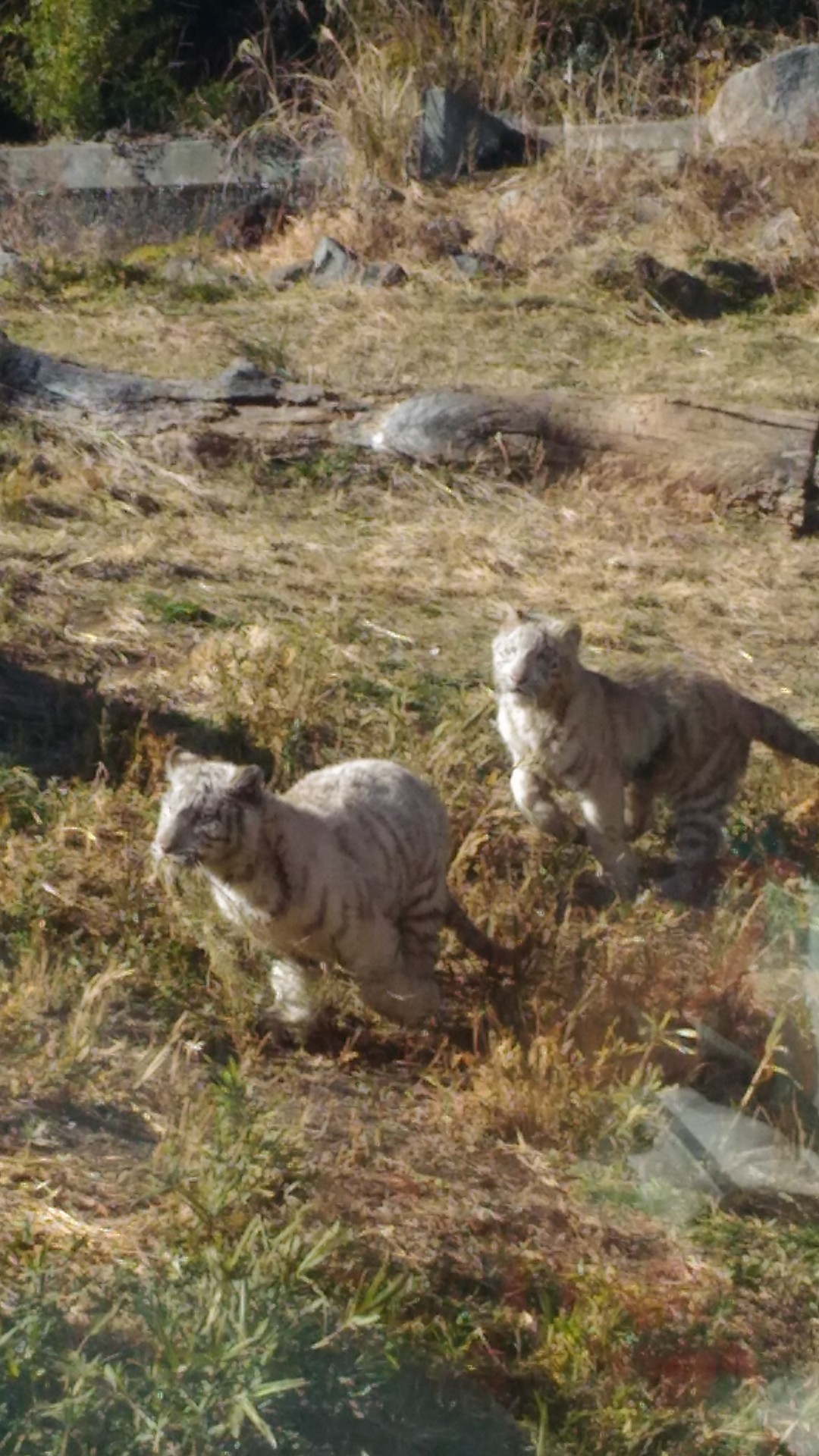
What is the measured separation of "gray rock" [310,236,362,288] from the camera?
1421cm

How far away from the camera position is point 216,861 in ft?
18.1

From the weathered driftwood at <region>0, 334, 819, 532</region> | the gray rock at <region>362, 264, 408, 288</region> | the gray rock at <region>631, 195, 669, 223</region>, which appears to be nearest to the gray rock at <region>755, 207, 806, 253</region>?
the gray rock at <region>631, 195, 669, 223</region>

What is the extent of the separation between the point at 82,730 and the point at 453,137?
32.9ft

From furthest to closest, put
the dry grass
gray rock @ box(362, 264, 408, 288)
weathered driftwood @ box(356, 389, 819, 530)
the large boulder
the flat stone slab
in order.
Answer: the flat stone slab < the large boulder < gray rock @ box(362, 264, 408, 288) < weathered driftwood @ box(356, 389, 819, 530) < the dry grass

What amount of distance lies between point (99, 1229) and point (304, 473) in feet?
22.1

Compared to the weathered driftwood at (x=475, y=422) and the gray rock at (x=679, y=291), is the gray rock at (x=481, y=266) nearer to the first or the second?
the gray rock at (x=679, y=291)

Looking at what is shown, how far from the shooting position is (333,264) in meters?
14.4

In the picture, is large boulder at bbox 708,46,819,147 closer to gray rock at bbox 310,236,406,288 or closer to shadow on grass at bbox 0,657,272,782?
gray rock at bbox 310,236,406,288

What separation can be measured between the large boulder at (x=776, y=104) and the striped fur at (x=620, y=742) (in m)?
9.44

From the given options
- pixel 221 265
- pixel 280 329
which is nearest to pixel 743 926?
pixel 280 329

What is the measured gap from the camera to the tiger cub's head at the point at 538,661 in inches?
277

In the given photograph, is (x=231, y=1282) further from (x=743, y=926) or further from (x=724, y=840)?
(x=724, y=840)

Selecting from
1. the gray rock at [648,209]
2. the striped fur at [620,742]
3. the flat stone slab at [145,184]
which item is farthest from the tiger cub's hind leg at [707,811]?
the flat stone slab at [145,184]

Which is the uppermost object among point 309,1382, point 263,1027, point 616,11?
point 616,11
